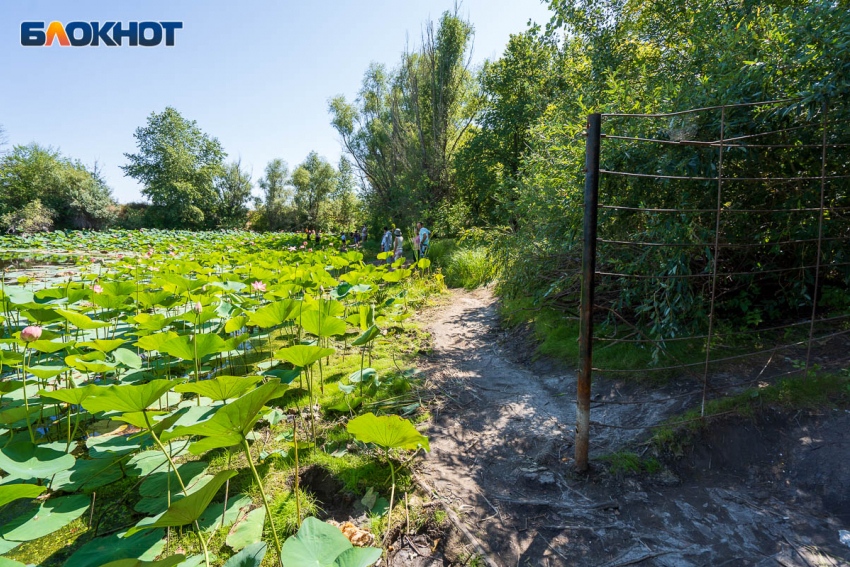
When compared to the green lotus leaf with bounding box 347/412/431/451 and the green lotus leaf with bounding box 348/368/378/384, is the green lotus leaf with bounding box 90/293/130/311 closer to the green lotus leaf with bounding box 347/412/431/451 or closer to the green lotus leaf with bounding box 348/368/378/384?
the green lotus leaf with bounding box 348/368/378/384

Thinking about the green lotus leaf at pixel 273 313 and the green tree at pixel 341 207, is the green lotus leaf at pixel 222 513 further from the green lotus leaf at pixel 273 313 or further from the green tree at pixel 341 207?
the green tree at pixel 341 207

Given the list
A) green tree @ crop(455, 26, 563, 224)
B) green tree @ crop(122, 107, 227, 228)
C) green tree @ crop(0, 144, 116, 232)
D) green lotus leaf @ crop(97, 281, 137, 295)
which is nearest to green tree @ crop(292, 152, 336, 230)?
green tree @ crop(122, 107, 227, 228)

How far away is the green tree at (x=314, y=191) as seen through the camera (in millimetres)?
38594

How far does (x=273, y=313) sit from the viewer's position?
2678 millimetres

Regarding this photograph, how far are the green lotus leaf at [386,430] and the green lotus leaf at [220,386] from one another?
1.55 ft

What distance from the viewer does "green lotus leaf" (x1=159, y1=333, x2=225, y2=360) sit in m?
2.11

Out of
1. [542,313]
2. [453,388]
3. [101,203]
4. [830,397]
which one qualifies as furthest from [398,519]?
[101,203]

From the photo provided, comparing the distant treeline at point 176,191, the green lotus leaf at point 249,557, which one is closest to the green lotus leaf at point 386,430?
the green lotus leaf at point 249,557

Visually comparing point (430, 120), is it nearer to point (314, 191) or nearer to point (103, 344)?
point (103, 344)

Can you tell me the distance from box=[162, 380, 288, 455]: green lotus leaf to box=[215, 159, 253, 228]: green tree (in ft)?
135

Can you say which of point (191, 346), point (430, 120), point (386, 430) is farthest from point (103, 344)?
point (430, 120)

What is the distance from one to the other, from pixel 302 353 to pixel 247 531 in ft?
2.59

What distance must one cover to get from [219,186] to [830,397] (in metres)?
44.5

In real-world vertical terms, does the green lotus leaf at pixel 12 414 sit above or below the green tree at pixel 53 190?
below
